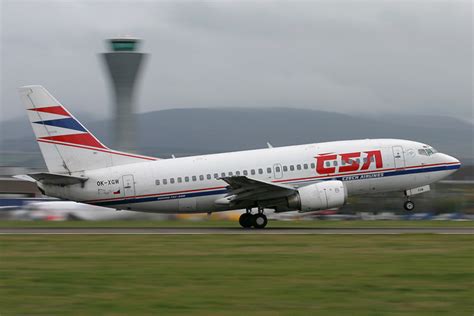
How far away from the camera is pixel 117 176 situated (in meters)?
34.3

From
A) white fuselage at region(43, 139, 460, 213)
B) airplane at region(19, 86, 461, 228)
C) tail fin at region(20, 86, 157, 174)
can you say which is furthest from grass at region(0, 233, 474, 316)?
tail fin at region(20, 86, 157, 174)

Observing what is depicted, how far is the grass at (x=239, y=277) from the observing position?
48.2 ft

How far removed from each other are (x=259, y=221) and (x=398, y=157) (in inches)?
273

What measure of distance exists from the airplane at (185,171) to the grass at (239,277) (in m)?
6.65

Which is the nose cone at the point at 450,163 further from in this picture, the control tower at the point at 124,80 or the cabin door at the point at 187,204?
the control tower at the point at 124,80

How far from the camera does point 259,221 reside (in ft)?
113

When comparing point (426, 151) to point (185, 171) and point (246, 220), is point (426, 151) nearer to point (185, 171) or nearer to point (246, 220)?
point (246, 220)

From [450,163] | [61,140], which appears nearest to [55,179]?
[61,140]

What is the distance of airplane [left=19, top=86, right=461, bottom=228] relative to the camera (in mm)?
34219

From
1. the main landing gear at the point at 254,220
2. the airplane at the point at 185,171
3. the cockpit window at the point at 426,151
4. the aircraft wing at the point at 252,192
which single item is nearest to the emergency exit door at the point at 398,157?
the airplane at the point at 185,171

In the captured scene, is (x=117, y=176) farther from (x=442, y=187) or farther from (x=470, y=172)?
(x=470, y=172)

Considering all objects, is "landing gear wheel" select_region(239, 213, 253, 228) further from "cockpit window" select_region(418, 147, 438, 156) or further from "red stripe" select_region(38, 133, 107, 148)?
"cockpit window" select_region(418, 147, 438, 156)

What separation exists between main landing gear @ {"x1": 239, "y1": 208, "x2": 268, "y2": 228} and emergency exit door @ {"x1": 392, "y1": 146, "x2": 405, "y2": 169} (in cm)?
A: 644

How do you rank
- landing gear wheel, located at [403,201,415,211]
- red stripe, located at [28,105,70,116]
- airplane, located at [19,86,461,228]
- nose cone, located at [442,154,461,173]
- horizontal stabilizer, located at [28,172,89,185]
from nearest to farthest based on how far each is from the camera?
1. horizontal stabilizer, located at [28,172,89,185]
2. airplane, located at [19,86,461,228]
3. red stripe, located at [28,105,70,116]
4. landing gear wheel, located at [403,201,415,211]
5. nose cone, located at [442,154,461,173]
